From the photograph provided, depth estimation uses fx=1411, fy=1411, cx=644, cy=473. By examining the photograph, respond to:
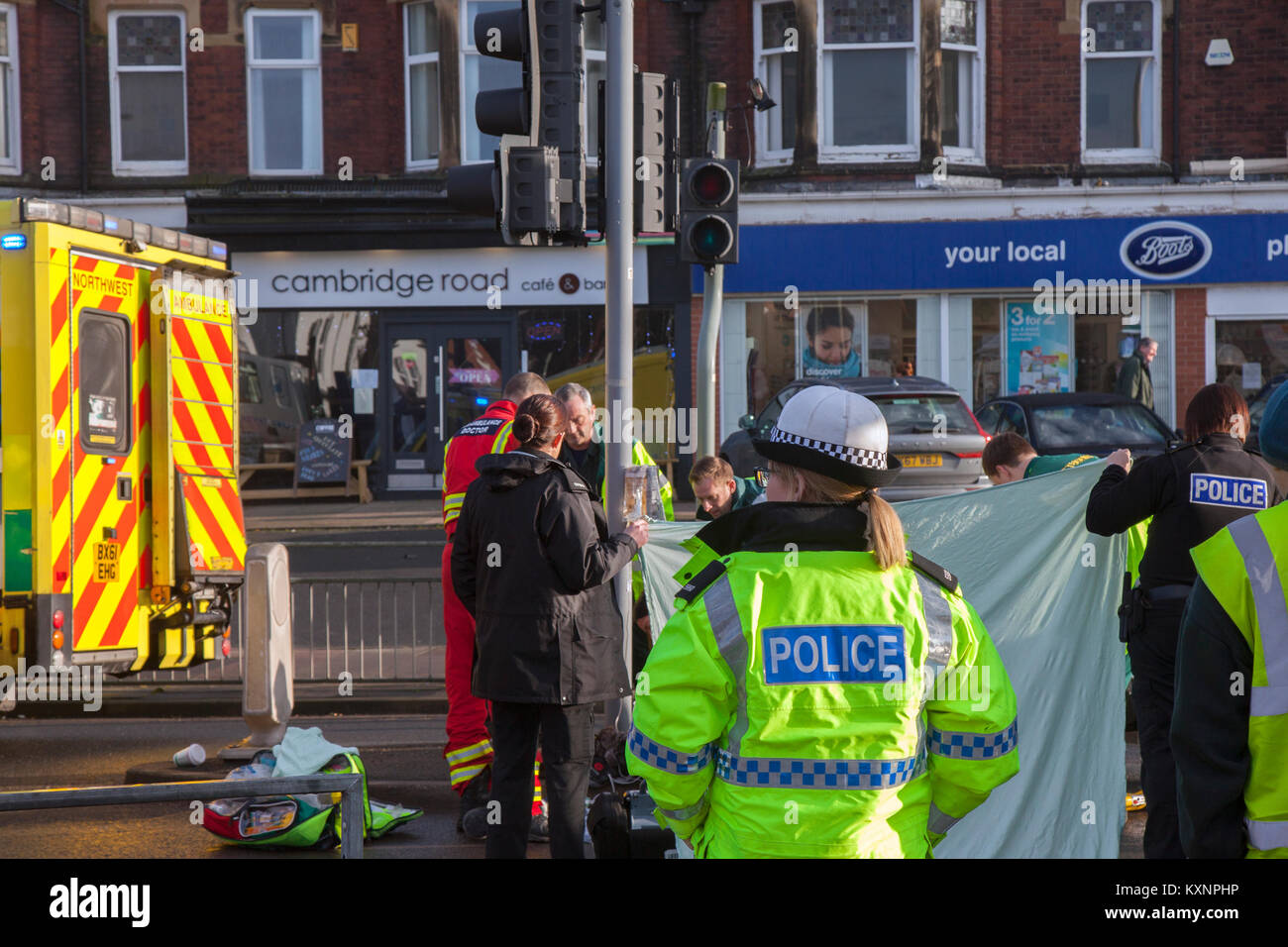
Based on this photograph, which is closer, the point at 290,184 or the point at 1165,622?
the point at 1165,622

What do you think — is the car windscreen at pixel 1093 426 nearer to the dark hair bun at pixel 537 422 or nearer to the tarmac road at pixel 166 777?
the tarmac road at pixel 166 777

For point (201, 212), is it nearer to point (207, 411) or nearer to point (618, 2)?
point (207, 411)

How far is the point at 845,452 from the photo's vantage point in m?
2.90

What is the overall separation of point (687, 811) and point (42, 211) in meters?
6.62

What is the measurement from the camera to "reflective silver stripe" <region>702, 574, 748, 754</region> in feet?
9.08

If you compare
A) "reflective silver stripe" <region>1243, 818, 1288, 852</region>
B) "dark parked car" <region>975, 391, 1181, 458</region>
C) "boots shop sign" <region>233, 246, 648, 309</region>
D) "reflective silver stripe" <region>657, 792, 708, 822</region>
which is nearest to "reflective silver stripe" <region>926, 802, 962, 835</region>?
"reflective silver stripe" <region>657, 792, 708, 822</region>

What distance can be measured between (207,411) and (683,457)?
11.7m

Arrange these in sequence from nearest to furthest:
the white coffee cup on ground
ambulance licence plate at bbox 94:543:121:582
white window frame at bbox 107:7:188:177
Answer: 1. the white coffee cup on ground
2. ambulance licence plate at bbox 94:543:121:582
3. white window frame at bbox 107:7:188:177

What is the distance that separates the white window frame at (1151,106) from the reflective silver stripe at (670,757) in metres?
19.8

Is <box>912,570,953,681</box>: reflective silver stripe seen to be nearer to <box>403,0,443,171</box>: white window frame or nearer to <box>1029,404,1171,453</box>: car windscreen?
<box>1029,404,1171,453</box>: car windscreen

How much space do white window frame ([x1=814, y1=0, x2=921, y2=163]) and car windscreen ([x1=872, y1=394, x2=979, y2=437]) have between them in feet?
23.3

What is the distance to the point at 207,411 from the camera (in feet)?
31.3

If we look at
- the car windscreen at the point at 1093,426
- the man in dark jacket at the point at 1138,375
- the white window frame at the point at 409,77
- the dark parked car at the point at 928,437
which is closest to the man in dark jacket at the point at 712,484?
the dark parked car at the point at 928,437
